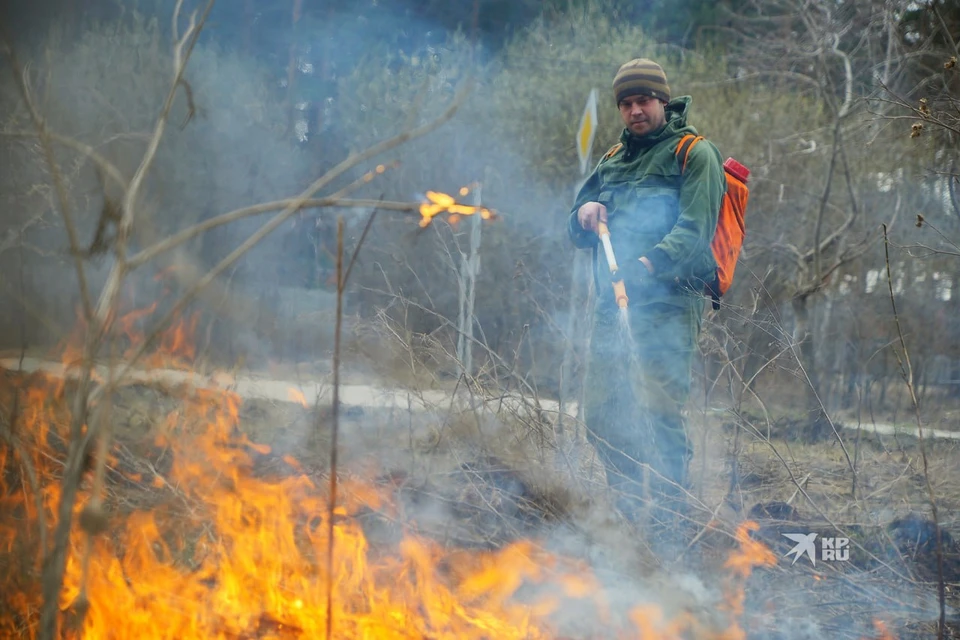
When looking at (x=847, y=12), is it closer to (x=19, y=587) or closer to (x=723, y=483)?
(x=723, y=483)

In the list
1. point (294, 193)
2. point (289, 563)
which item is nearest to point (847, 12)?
point (294, 193)

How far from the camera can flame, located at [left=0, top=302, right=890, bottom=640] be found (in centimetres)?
257

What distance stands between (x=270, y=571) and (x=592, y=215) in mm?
2002

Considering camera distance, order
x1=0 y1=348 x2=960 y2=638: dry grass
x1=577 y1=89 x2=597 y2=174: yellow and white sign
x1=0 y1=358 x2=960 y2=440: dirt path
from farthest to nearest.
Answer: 1. x1=577 y1=89 x2=597 y2=174: yellow and white sign
2. x1=0 y1=358 x2=960 y2=440: dirt path
3. x1=0 y1=348 x2=960 y2=638: dry grass

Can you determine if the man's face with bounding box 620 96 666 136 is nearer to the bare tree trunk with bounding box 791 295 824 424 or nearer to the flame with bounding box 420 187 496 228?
the flame with bounding box 420 187 496 228

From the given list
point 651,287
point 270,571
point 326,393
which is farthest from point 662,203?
point 326,393

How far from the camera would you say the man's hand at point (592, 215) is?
3.61 m

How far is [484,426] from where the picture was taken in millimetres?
4387

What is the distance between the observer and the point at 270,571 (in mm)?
2830

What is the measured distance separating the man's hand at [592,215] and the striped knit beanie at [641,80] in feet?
1.58

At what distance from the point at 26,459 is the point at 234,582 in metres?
1.50

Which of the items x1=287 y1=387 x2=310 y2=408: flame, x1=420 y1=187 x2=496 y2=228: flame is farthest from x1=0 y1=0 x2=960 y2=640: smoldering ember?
x1=287 y1=387 x2=310 y2=408: flame

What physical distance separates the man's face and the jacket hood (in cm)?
3

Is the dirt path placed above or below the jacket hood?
below
